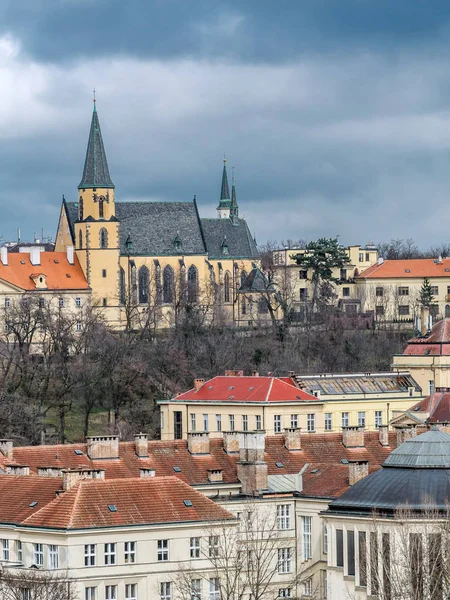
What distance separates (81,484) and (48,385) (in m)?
78.0

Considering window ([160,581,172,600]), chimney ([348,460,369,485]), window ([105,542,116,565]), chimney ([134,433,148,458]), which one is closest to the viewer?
window ([105,542,116,565])

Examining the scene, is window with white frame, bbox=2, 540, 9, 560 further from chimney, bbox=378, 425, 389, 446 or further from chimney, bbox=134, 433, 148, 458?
chimney, bbox=378, 425, 389, 446

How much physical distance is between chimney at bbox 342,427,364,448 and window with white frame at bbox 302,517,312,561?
36.6ft

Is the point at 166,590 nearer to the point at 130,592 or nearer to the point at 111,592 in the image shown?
the point at 130,592

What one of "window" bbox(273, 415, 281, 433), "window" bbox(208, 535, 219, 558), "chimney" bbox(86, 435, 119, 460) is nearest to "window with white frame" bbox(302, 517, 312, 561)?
"window" bbox(208, 535, 219, 558)

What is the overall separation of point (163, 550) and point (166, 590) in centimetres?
156

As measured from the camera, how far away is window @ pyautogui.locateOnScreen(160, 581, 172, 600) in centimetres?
8756

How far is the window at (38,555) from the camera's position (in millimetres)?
86562

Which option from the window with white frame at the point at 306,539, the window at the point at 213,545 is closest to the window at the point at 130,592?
the window at the point at 213,545

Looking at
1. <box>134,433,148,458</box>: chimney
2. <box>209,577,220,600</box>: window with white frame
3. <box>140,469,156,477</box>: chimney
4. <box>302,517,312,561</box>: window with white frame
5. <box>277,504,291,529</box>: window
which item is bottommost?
<box>209,577,220,600</box>: window with white frame

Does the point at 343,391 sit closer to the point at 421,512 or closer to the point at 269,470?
the point at 269,470

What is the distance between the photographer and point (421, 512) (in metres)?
85.4

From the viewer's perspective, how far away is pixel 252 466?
98.3 m

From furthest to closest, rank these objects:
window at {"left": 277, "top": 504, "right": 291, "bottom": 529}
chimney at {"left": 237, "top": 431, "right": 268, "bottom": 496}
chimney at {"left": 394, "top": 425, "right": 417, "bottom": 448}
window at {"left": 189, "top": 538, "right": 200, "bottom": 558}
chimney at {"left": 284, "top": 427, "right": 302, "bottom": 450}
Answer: chimney at {"left": 394, "top": 425, "right": 417, "bottom": 448} → chimney at {"left": 284, "top": 427, "right": 302, "bottom": 450} → chimney at {"left": 237, "top": 431, "right": 268, "bottom": 496} → window at {"left": 277, "top": 504, "right": 291, "bottom": 529} → window at {"left": 189, "top": 538, "right": 200, "bottom": 558}
